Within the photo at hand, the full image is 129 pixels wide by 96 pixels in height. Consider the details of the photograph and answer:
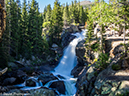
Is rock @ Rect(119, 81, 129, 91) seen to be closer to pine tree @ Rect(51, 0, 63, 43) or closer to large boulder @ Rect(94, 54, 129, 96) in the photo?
large boulder @ Rect(94, 54, 129, 96)

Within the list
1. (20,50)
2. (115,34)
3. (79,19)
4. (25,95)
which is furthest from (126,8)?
(79,19)

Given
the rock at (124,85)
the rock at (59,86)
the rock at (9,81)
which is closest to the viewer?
the rock at (124,85)

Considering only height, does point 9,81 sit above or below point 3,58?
below

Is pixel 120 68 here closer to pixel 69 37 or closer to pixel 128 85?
pixel 128 85

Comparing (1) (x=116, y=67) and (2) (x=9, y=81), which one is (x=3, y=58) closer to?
(2) (x=9, y=81)

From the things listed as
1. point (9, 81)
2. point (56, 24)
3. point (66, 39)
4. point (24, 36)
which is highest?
point (56, 24)

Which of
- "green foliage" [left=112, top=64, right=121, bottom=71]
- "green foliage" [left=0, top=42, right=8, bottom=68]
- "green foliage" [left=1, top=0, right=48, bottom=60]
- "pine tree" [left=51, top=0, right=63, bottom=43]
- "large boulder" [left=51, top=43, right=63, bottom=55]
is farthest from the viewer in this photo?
"pine tree" [left=51, top=0, right=63, bottom=43]

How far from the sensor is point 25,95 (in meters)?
12.5

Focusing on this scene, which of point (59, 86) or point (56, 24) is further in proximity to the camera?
point (56, 24)

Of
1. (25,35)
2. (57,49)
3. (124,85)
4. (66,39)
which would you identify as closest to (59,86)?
(124,85)

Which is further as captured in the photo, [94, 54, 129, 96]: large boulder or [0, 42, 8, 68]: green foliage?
[0, 42, 8, 68]: green foliage

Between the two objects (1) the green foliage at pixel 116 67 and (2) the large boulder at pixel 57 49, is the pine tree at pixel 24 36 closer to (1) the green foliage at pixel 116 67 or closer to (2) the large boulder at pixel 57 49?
(2) the large boulder at pixel 57 49

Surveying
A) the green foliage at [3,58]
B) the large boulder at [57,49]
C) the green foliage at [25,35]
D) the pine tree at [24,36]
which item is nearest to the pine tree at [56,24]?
the large boulder at [57,49]

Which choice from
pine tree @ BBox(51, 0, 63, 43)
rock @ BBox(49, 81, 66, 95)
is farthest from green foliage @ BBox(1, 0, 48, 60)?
rock @ BBox(49, 81, 66, 95)
